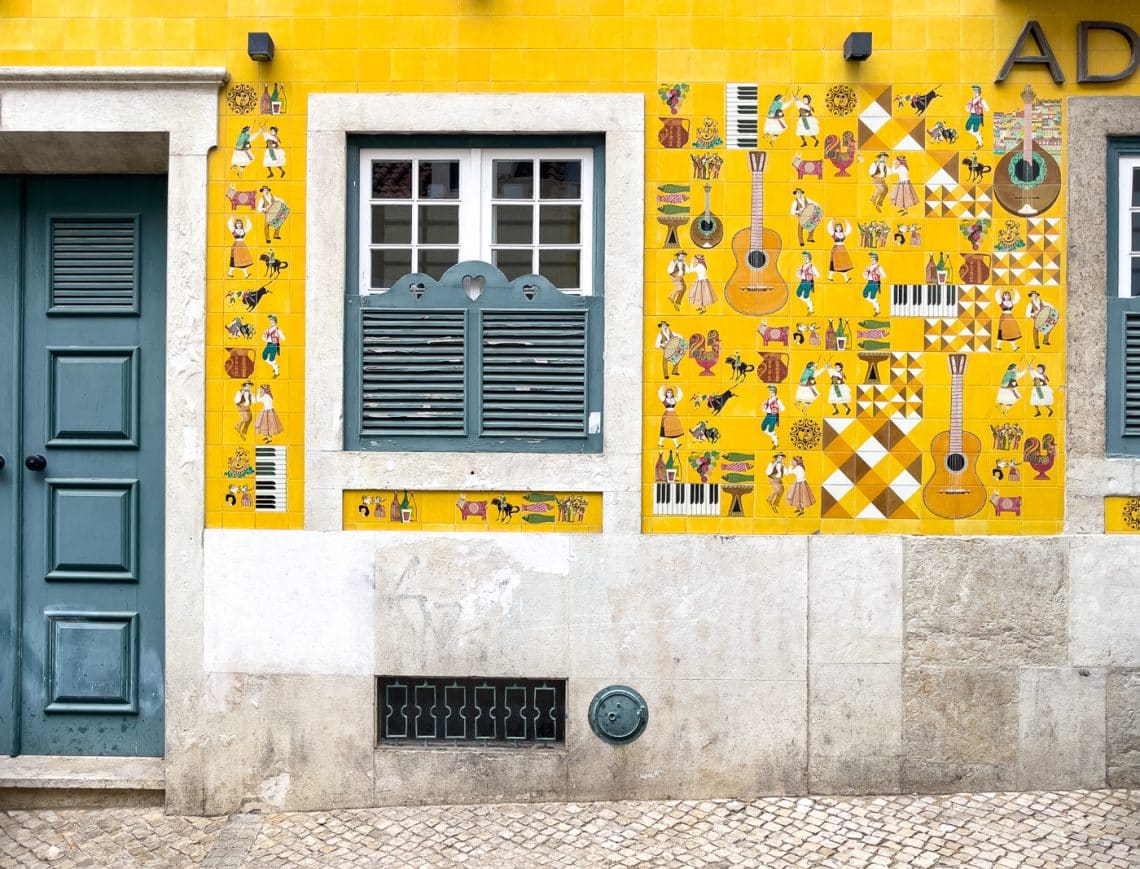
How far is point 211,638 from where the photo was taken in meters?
4.50

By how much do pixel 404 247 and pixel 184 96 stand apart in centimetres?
139

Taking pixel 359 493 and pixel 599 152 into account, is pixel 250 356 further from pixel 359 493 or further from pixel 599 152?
pixel 599 152

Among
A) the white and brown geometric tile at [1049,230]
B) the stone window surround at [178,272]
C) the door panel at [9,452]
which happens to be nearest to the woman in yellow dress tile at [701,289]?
the white and brown geometric tile at [1049,230]

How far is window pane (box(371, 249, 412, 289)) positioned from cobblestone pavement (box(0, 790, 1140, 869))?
290cm

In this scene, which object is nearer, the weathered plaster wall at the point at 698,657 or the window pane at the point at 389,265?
the weathered plaster wall at the point at 698,657

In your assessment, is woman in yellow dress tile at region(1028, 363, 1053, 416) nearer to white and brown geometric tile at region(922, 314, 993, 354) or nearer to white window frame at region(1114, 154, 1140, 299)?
white and brown geometric tile at region(922, 314, 993, 354)

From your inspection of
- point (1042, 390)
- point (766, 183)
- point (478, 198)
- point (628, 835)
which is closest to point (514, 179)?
point (478, 198)

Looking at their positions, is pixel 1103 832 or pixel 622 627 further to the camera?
pixel 622 627

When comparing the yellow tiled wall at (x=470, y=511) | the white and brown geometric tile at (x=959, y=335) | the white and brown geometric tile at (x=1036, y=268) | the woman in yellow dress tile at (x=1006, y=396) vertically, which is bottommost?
the yellow tiled wall at (x=470, y=511)

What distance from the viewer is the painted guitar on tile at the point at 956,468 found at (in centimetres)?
Result: 448

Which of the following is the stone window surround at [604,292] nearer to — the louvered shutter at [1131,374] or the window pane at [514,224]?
the window pane at [514,224]

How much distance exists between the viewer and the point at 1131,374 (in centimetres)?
453

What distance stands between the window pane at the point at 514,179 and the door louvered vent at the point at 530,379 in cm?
68

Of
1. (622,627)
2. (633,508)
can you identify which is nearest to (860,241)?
A: (633,508)
